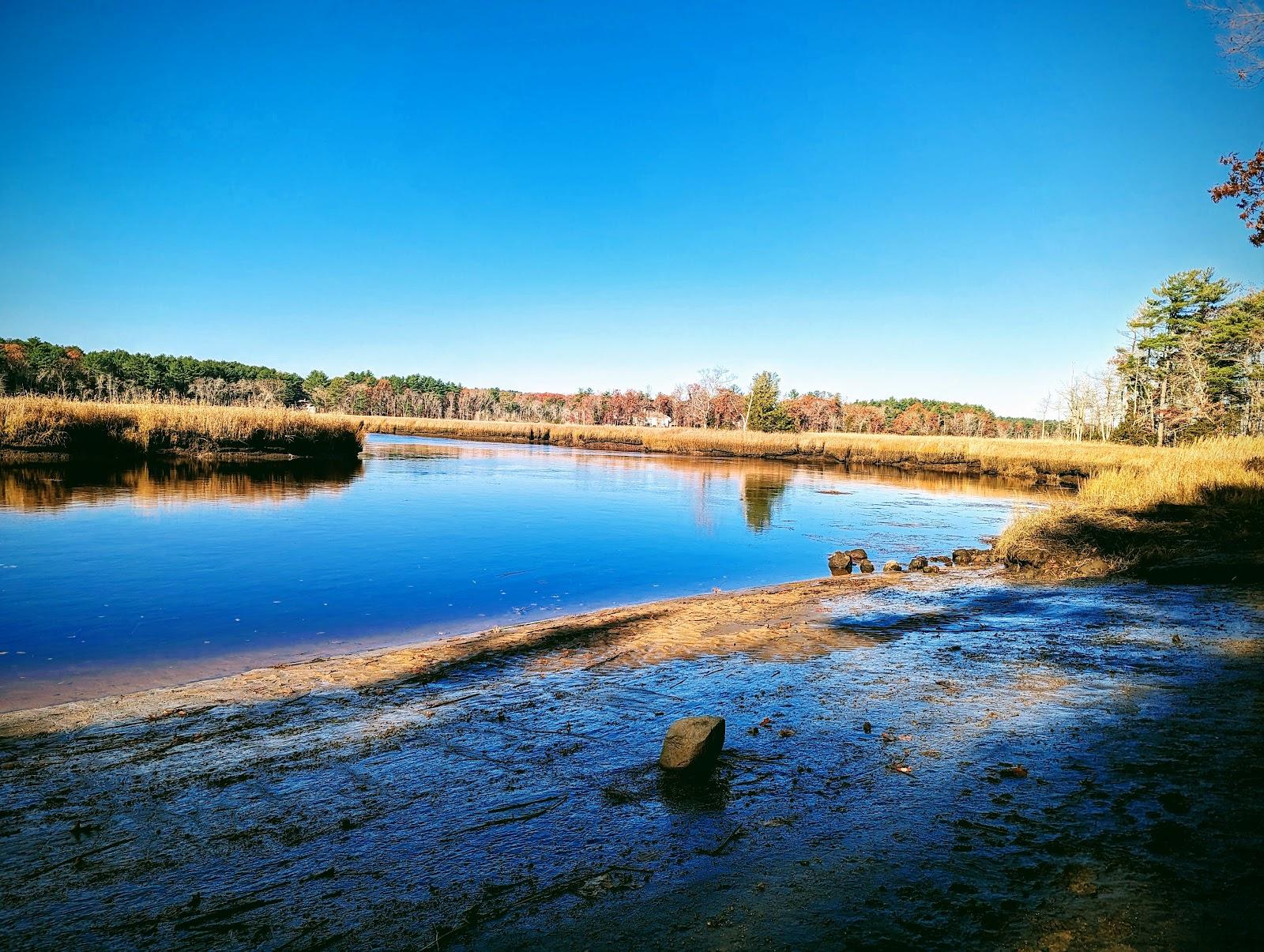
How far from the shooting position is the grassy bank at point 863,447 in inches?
1772

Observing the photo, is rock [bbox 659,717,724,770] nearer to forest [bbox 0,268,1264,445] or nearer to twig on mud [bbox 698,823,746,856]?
twig on mud [bbox 698,823,746,856]

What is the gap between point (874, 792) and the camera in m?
4.42

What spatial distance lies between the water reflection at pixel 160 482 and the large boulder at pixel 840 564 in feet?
61.2

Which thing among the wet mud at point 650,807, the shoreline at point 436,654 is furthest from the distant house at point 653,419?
the wet mud at point 650,807

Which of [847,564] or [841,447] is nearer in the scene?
[847,564]

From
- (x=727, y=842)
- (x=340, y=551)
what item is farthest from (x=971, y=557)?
(x=340, y=551)

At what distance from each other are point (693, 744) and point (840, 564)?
11.7m

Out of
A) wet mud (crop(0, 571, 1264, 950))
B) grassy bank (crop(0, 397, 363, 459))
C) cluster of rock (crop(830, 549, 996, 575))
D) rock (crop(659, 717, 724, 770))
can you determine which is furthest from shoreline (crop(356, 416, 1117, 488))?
rock (crop(659, 717, 724, 770))

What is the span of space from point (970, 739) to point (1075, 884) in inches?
84.0

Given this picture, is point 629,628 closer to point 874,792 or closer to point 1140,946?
point 874,792

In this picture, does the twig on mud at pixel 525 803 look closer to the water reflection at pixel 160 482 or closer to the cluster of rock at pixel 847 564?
the cluster of rock at pixel 847 564

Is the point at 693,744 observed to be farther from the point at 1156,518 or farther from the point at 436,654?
the point at 1156,518

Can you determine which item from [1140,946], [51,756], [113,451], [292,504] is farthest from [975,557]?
[113,451]

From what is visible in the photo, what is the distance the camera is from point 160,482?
2481 centimetres
